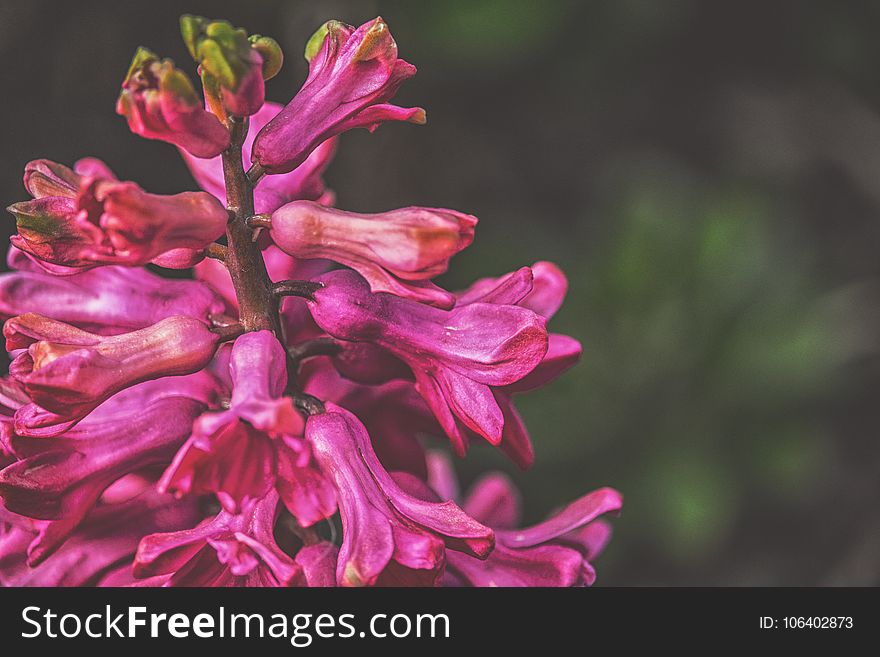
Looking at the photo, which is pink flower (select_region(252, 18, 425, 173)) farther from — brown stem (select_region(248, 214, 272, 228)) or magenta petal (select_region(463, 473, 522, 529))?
magenta petal (select_region(463, 473, 522, 529))

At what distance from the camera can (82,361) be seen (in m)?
1.27

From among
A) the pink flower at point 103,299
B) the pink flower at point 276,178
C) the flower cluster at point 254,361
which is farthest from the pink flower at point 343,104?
the pink flower at point 103,299

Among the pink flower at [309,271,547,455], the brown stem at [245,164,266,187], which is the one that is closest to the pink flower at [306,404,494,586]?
the pink flower at [309,271,547,455]

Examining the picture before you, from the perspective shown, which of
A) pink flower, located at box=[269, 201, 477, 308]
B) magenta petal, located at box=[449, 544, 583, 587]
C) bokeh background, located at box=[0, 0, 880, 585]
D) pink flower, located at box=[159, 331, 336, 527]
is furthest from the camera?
bokeh background, located at box=[0, 0, 880, 585]

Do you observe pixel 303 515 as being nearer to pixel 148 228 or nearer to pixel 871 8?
pixel 148 228

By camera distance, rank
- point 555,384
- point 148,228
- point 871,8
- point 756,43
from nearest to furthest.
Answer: point 148,228
point 555,384
point 871,8
point 756,43

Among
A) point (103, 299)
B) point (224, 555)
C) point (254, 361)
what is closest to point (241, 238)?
point (254, 361)

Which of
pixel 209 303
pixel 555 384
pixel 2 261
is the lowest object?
pixel 209 303

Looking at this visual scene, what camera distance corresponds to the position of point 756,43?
13.8 ft

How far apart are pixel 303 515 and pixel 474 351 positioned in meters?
0.32

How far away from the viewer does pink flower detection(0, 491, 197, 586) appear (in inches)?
58.3

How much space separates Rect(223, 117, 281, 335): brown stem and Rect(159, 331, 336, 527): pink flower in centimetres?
7

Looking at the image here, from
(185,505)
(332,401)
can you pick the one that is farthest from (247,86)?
(185,505)

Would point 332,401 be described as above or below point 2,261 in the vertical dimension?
below
